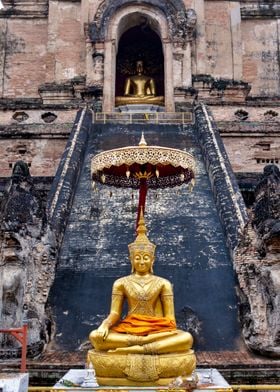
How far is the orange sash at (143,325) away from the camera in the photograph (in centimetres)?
696

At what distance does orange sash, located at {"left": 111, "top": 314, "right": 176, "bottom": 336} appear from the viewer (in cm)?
696

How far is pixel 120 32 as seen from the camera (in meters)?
21.9

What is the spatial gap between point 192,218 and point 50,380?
5444mm

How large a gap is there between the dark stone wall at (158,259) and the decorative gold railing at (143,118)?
358 centimetres

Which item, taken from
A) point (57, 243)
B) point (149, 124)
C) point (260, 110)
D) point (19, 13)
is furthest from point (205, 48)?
point (57, 243)

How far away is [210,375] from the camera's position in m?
7.12

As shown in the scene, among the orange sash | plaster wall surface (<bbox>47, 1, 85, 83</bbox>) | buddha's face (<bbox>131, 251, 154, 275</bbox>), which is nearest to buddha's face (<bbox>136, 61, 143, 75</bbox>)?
plaster wall surface (<bbox>47, 1, 85, 83</bbox>)

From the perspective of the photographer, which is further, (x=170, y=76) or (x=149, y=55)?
(x=149, y=55)

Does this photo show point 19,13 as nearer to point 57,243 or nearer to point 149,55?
point 149,55

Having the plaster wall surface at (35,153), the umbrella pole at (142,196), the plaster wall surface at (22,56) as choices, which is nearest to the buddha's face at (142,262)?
the umbrella pole at (142,196)

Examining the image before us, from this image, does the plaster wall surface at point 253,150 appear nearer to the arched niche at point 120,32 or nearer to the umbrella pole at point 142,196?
the arched niche at point 120,32

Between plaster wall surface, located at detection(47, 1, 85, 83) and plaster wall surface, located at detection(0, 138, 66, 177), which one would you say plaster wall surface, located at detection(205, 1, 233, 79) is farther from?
plaster wall surface, located at detection(0, 138, 66, 177)

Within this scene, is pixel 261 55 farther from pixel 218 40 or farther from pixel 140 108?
pixel 140 108

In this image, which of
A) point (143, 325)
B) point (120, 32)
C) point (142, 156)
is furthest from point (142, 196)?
point (120, 32)
